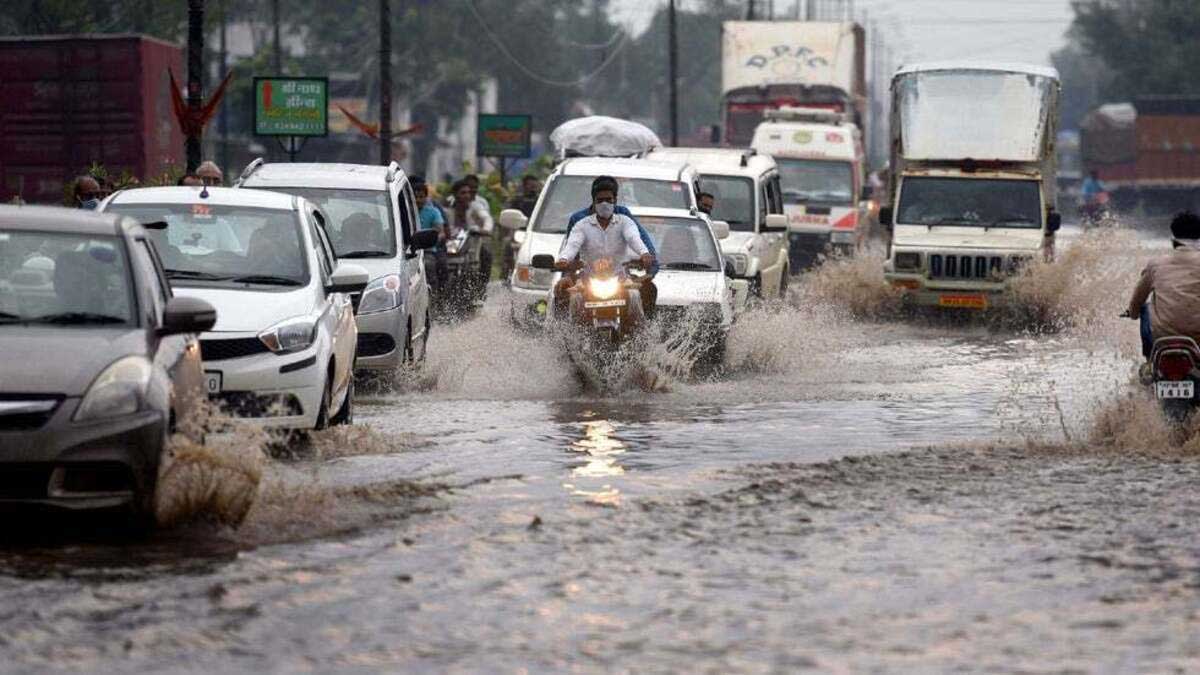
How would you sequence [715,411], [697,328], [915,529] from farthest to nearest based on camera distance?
[697,328] → [715,411] → [915,529]

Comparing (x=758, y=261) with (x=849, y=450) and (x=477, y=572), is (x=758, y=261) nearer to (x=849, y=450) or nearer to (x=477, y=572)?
(x=849, y=450)

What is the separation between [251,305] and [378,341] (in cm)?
396

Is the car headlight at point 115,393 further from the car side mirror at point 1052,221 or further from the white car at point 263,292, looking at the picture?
the car side mirror at point 1052,221

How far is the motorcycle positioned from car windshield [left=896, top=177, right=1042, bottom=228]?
10.8 metres

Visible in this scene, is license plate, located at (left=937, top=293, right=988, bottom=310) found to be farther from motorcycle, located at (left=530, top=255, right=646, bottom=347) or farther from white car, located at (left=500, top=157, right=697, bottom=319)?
motorcycle, located at (left=530, top=255, right=646, bottom=347)

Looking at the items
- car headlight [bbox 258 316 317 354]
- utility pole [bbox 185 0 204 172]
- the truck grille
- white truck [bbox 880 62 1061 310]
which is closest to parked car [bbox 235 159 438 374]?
car headlight [bbox 258 316 317 354]

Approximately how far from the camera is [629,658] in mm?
7363

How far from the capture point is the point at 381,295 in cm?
1712

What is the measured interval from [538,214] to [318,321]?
963cm

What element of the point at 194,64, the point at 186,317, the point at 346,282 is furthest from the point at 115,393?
the point at 194,64

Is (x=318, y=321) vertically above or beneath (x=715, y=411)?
above

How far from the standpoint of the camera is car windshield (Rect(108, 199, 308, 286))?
13688 millimetres

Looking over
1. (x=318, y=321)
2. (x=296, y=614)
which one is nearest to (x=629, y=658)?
(x=296, y=614)

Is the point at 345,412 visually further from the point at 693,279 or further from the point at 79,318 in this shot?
the point at 693,279
